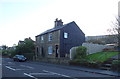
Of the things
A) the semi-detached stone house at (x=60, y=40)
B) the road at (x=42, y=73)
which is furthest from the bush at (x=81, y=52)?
the road at (x=42, y=73)

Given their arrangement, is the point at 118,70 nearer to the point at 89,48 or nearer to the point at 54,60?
the point at 89,48

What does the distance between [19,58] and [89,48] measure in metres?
17.0

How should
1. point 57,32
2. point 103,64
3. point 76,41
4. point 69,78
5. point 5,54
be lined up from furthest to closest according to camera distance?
point 5,54, point 76,41, point 57,32, point 103,64, point 69,78

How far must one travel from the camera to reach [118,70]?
744 inches

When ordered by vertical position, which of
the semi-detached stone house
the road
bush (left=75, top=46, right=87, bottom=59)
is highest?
the semi-detached stone house

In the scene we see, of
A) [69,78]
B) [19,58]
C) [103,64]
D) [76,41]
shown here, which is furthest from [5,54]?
[69,78]

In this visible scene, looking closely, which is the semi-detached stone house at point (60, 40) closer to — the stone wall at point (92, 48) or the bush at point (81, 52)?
the stone wall at point (92, 48)

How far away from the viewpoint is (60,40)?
122 ft

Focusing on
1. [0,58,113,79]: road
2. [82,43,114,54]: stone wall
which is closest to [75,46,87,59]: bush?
[82,43,114,54]: stone wall

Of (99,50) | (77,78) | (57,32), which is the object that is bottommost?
(77,78)

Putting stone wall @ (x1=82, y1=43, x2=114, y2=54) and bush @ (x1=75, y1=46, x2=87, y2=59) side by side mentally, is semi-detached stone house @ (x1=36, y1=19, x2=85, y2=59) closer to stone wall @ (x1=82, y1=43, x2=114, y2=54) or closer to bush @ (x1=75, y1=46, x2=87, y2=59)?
stone wall @ (x1=82, y1=43, x2=114, y2=54)

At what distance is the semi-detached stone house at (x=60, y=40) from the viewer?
37.4 metres

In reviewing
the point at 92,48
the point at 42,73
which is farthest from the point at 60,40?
the point at 42,73

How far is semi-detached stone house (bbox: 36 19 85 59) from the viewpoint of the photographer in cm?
3738
